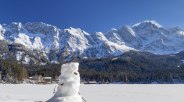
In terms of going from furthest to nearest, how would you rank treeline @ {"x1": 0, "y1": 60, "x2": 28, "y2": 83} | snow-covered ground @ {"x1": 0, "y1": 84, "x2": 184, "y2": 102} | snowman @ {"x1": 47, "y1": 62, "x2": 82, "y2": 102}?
treeline @ {"x1": 0, "y1": 60, "x2": 28, "y2": 83} < snow-covered ground @ {"x1": 0, "y1": 84, "x2": 184, "y2": 102} < snowman @ {"x1": 47, "y1": 62, "x2": 82, "y2": 102}

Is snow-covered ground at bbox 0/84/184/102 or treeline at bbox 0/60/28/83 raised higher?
treeline at bbox 0/60/28/83

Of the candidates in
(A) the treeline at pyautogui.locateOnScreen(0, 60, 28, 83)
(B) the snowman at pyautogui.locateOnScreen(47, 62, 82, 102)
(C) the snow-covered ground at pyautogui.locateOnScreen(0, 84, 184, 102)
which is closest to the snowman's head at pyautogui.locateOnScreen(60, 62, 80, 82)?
(B) the snowman at pyautogui.locateOnScreen(47, 62, 82, 102)

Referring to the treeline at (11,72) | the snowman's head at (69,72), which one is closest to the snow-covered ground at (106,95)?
the snowman's head at (69,72)

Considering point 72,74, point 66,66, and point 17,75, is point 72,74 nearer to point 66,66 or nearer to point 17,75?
point 66,66

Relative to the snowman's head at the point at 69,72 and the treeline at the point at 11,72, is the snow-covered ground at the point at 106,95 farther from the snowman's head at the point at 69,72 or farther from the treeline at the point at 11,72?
the treeline at the point at 11,72

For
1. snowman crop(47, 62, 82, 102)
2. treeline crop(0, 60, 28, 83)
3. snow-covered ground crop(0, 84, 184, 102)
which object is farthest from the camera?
treeline crop(0, 60, 28, 83)

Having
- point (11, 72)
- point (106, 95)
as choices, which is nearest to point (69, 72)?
point (106, 95)

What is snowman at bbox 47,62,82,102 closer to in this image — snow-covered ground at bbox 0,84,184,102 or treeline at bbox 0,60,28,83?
snow-covered ground at bbox 0,84,184,102

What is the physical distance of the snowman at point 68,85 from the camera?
1216 cm

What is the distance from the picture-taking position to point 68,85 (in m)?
12.4

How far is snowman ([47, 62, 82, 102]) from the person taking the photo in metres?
12.2

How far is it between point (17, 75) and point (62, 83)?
6485 inches

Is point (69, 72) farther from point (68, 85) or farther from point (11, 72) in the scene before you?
point (11, 72)

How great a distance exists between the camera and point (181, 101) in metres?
40.6
